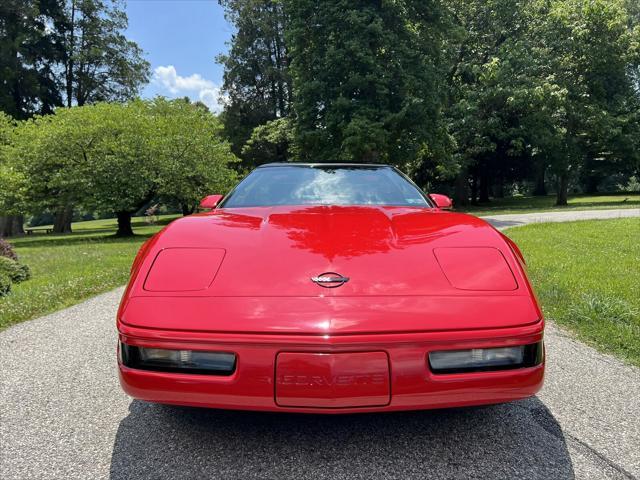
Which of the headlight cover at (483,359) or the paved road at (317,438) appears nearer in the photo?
the headlight cover at (483,359)

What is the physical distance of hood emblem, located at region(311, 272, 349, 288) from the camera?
1857mm

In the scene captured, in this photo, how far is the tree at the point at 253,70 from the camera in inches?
1296

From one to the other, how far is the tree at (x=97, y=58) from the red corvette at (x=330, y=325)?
30976mm

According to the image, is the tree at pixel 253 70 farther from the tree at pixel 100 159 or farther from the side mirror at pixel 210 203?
the side mirror at pixel 210 203

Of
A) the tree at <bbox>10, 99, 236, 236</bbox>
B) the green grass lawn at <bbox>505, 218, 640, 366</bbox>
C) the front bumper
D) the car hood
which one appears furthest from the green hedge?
the tree at <bbox>10, 99, 236, 236</bbox>

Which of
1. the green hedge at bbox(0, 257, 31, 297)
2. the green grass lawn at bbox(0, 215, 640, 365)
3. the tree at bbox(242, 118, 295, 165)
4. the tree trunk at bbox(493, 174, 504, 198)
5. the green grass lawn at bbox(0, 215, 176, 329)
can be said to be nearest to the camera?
the green grass lawn at bbox(0, 215, 640, 365)

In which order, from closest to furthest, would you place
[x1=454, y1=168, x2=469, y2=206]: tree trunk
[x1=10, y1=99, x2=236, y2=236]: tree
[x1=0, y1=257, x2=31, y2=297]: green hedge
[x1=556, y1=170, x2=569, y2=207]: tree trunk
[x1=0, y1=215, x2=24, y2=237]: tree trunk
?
1. [x1=0, y1=257, x2=31, y2=297]: green hedge
2. [x1=10, y1=99, x2=236, y2=236]: tree
3. [x1=0, y1=215, x2=24, y2=237]: tree trunk
4. [x1=556, y1=170, x2=569, y2=207]: tree trunk
5. [x1=454, y1=168, x2=469, y2=206]: tree trunk

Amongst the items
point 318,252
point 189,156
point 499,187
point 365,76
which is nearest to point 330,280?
point 318,252

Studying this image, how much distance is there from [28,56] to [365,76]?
21401 mm

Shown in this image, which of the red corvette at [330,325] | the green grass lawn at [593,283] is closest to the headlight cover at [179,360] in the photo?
the red corvette at [330,325]

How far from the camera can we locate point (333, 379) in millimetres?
1643

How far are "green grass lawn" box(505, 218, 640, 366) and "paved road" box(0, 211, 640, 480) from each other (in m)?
0.91

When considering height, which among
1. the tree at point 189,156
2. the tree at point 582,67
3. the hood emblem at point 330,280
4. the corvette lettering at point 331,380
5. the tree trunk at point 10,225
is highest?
the tree at point 582,67

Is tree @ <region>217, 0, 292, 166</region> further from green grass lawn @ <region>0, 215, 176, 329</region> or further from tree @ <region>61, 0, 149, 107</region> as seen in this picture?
green grass lawn @ <region>0, 215, 176, 329</region>
